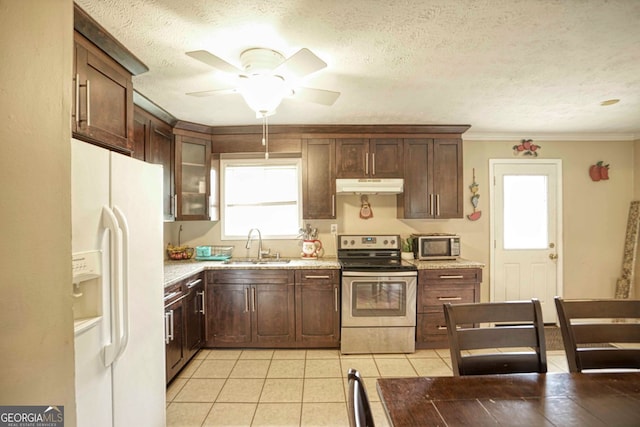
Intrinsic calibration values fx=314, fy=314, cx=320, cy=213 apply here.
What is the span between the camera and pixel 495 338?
1.44m

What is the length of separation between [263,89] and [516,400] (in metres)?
1.92

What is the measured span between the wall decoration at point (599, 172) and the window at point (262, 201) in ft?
12.0

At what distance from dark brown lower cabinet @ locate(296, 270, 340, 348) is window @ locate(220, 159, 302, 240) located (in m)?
0.80

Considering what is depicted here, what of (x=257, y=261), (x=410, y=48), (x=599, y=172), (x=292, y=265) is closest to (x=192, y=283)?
(x=257, y=261)

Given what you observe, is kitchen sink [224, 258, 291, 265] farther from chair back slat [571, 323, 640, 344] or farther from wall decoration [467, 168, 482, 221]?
chair back slat [571, 323, 640, 344]

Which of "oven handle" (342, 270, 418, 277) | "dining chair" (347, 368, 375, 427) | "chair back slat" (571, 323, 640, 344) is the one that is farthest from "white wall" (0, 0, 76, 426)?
"oven handle" (342, 270, 418, 277)

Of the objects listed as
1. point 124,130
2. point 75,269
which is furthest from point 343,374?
point 124,130

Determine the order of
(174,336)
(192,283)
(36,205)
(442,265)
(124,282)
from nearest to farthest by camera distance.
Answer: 1. (36,205)
2. (124,282)
3. (174,336)
4. (192,283)
5. (442,265)

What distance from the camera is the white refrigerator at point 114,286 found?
1215 mm

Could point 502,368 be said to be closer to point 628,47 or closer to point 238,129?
point 628,47

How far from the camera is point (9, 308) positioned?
62cm

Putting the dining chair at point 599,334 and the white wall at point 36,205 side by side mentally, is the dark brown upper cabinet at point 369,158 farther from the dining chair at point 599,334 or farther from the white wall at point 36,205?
the white wall at point 36,205

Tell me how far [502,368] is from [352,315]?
5.98 ft
